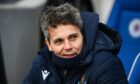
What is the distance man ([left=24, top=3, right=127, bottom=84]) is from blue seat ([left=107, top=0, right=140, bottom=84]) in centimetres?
95

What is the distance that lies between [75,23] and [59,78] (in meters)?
0.27

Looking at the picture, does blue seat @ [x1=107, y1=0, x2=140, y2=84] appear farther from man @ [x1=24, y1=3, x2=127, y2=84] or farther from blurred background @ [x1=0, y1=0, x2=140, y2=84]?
man @ [x1=24, y1=3, x2=127, y2=84]

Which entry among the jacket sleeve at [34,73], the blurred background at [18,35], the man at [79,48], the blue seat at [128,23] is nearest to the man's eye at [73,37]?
the man at [79,48]

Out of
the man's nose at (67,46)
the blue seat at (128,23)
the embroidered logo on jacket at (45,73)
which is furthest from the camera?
the blue seat at (128,23)

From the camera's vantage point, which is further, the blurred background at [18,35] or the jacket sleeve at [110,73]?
the blurred background at [18,35]

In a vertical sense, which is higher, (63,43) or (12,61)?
(63,43)

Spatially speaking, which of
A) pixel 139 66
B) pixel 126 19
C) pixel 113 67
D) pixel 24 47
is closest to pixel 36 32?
pixel 24 47

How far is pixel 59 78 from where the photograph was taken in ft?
7.17

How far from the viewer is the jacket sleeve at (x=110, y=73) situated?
2.07 meters

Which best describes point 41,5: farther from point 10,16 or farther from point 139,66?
point 139,66

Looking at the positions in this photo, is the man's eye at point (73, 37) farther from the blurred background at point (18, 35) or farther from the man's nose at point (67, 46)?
the blurred background at point (18, 35)

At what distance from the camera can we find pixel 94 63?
6.94 feet

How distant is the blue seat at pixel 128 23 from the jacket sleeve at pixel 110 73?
100 centimetres

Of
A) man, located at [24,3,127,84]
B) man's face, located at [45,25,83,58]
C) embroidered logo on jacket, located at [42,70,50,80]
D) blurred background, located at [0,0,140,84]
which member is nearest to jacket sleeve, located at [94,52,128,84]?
man, located at [24,3,127,84]
